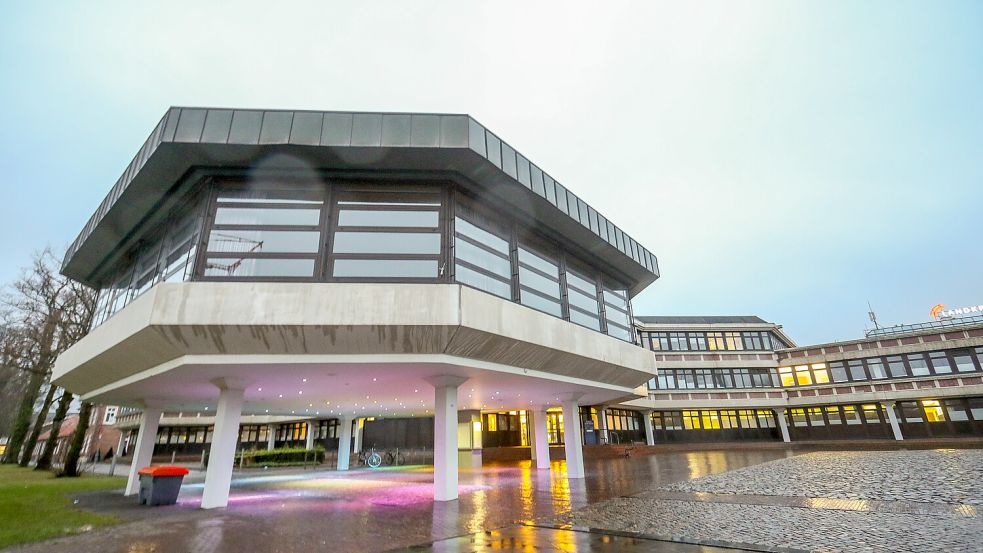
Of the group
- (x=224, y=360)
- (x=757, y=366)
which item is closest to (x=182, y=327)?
(x=224, y=360)

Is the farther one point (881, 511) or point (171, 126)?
point (171, 126)

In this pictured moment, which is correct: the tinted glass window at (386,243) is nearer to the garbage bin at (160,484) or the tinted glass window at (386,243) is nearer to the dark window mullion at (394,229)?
the dark window mullion at (394,229)

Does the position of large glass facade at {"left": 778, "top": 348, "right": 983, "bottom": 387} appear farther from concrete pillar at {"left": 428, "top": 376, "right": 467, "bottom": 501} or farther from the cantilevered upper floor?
concrete pillar at {"left": 428, "top": 376, "right": 467, "bottom": 501}

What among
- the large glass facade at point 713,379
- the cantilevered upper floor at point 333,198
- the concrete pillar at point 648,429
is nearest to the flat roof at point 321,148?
the cantilevered upper floor at point 333,198

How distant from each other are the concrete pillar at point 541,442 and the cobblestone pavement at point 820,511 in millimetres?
10226

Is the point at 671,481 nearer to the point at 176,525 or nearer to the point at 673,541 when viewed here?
the point at 673,541

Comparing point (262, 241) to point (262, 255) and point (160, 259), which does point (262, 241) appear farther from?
point (160, 259)

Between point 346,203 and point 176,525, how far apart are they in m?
9.07

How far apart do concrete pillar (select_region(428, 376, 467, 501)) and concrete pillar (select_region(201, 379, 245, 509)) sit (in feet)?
18.9

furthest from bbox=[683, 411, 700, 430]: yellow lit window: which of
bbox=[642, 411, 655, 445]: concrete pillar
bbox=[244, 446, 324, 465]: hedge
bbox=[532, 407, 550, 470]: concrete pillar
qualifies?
bbox=[244, 446, 324, 465]: hedge

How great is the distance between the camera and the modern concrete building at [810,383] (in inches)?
1372

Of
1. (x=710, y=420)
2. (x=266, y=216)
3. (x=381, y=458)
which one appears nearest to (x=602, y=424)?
(x=710, y=420)

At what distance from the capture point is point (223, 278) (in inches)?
474

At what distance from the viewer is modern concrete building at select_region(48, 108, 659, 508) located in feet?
37.5
